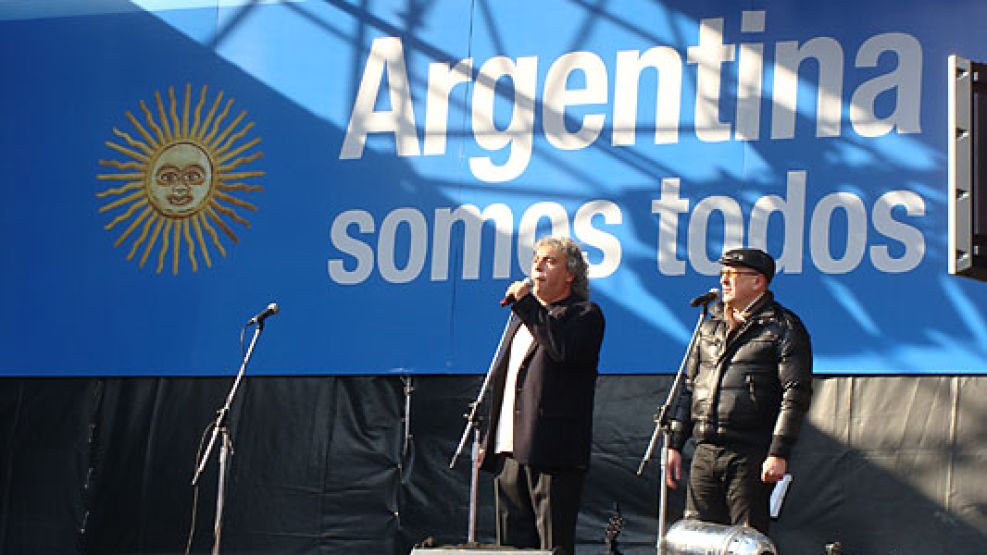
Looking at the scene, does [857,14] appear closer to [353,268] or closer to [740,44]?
[740,44]

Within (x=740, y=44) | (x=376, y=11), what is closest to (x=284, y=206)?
(x=376, y=11)

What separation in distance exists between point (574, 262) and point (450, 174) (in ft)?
8.04

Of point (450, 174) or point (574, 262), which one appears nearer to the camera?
point (574, 262)

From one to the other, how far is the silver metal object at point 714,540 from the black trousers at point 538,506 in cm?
41

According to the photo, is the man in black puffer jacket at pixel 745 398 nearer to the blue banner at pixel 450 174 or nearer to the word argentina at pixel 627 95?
the blue banner at pixel 450 174

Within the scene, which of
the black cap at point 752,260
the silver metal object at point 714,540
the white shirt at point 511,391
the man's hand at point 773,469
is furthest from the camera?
the black cap at point 752,260

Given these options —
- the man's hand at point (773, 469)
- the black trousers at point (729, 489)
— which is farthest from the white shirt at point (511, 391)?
the man's hand at point (773, 469)

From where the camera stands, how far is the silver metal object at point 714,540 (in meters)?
4.98

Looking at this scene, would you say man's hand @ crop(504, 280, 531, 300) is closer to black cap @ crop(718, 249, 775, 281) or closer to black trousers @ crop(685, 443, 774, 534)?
black cap @ crop(718, 249, 775, 281)

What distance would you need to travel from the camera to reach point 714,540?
201 inches

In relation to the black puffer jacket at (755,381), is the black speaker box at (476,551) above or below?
below

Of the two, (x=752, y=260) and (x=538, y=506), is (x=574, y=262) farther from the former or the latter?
(x=538, y=506)

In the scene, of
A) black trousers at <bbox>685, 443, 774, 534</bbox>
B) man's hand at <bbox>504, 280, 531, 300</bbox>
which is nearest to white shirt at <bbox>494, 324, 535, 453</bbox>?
man's hand at <bbox>504, 280, 531, 300</bbox>

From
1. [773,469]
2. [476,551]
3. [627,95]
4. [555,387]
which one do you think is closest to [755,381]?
[773,469]
